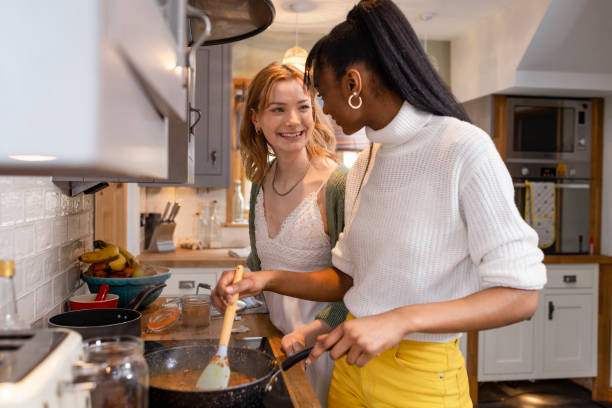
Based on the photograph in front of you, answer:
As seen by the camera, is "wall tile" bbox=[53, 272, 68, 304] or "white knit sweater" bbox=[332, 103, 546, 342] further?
"wall tile" bbox=[53, 272, 68, 304]

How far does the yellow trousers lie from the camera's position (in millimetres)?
1173

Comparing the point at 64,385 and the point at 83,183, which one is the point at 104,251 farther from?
the point at 64,385

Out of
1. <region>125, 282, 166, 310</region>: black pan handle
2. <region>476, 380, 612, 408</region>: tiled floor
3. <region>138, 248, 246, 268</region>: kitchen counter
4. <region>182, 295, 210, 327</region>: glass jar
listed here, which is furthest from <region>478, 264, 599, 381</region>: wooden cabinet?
<region>125, 282, 166, 310</region>: black pan handle

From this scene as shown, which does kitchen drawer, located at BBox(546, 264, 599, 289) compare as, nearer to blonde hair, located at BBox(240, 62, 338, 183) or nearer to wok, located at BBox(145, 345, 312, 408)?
blonde hair, located at BBox(240, 62, 338, 183)

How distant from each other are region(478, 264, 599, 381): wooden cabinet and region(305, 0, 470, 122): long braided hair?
2.90 m

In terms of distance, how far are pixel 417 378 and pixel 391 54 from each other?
721mm

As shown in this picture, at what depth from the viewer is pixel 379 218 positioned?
4.00ft

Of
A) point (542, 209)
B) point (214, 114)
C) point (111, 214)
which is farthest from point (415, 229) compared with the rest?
point (542, 209)

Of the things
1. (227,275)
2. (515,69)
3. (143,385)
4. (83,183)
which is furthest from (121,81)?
(515,69)

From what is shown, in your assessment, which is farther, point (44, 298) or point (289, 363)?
point (44, 298)

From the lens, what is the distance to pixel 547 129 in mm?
3756

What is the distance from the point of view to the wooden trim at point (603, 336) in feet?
12.1

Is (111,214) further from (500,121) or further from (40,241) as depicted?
(500,121)

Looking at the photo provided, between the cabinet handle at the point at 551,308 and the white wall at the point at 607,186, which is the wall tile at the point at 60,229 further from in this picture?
the white wall at the point at 607,186
